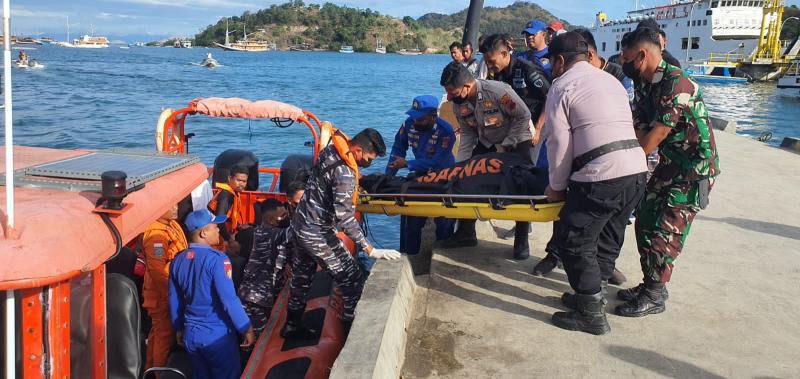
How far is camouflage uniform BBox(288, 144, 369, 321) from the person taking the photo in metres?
3.90

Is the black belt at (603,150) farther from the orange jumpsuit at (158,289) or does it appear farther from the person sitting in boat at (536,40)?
the person sitting in boat at (536,40)

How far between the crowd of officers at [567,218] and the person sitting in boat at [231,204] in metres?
1.12

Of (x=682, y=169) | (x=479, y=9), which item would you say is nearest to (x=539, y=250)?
(x=682, y=169)

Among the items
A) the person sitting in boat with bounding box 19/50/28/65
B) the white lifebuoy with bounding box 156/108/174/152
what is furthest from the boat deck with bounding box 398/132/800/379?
the person sitting in boat with bounding box 19/50/28/65

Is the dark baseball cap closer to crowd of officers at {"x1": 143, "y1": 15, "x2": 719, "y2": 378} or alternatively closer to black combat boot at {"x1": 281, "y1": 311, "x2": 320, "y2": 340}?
crowd of officers at {"x1": 143, "y1": 15, "x2": 719, "y2": 378}

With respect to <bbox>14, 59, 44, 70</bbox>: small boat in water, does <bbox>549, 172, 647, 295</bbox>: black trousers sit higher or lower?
lower

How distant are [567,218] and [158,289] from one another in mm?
2802

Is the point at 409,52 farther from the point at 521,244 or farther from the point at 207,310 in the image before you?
the point at 207,310

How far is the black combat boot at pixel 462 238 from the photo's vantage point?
545 cm

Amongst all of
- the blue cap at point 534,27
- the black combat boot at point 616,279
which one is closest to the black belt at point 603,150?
the black combat boot at point 616,279

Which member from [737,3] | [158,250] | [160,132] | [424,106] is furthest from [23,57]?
[737,3]

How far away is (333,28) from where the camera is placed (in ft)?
436


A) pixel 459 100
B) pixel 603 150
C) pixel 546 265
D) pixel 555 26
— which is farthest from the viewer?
pixel 555 26

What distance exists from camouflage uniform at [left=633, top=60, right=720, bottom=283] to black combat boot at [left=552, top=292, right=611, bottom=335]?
0.51 meters
